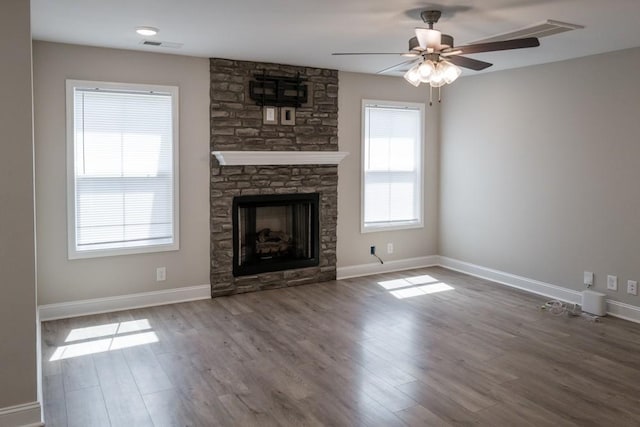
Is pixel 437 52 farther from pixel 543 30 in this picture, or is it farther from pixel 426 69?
pixel 543 30

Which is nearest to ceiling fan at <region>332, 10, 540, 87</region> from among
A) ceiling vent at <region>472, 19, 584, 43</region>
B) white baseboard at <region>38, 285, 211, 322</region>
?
ceiling vent at <region>472, 19, 584, 43</region>

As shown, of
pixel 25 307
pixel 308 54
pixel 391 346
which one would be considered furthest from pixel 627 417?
pixel 308 54

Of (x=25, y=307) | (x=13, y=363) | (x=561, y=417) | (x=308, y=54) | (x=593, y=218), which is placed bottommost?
(x=561, y=417)

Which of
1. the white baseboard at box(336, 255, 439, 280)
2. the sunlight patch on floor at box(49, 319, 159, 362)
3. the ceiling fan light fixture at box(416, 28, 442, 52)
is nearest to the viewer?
the ceiling fan light fixture at box(416, 28, 442, 52)

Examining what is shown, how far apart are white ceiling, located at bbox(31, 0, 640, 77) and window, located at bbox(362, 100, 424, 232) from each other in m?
1.53

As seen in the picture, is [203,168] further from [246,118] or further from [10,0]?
[10,0]

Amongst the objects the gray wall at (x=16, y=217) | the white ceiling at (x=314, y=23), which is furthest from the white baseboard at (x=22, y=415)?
the white ceiling at (x=314, y=23)

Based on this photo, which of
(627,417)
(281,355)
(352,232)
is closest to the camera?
(627,417)

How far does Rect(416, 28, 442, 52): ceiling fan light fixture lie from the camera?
126 inches

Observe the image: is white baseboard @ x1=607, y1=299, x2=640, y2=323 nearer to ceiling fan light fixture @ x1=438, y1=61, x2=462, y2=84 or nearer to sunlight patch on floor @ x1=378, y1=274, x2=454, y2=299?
sunlight patch on floor @ x1=378, y1=274, x2=454, y2=299

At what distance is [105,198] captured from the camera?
489 cm

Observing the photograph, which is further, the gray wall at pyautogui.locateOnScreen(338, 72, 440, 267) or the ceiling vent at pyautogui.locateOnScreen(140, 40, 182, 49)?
the gray wall at pyautogui.locateOnScreen(338, 72, 440, 267)

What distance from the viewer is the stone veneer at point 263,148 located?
17.6 feet

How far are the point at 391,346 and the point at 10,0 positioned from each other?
3.31 metres
